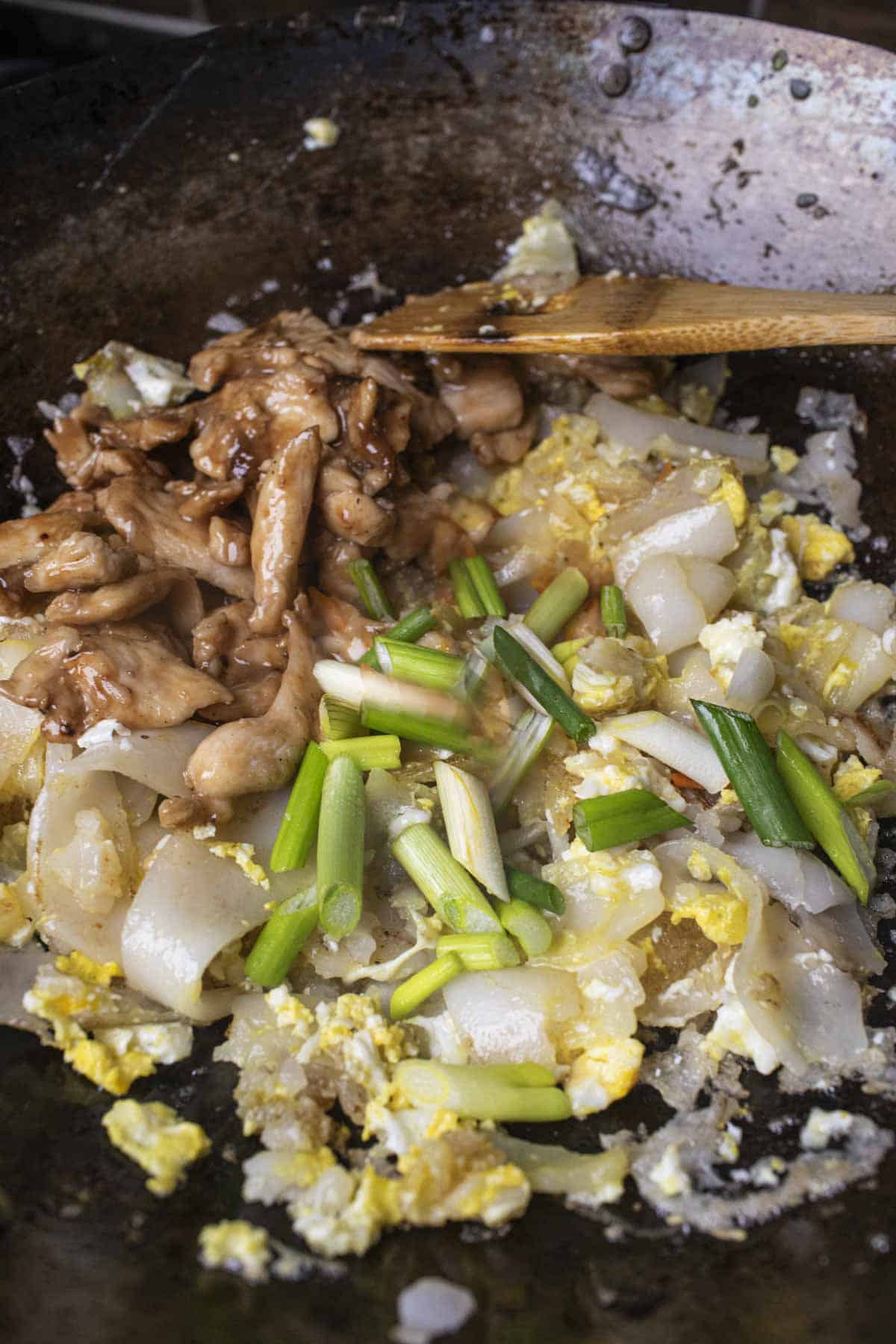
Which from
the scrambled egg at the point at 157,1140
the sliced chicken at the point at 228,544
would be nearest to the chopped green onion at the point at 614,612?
the sliced chicken at the point at 228,544

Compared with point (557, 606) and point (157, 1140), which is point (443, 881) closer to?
point (157, 1140)

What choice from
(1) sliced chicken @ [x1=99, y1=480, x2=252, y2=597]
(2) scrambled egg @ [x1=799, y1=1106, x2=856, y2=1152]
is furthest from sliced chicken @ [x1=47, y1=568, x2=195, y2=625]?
(2) scrambled egg @ [x1=799, y1=1106, x2=856, y2=1152]

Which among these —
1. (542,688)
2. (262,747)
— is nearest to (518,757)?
(542,688)

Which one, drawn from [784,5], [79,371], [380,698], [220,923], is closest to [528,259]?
[79,371]

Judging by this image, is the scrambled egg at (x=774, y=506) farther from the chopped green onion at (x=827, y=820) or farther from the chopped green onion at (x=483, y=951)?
the chopped green onion at (x=483, y=951)

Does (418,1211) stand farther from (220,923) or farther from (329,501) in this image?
(329,501)

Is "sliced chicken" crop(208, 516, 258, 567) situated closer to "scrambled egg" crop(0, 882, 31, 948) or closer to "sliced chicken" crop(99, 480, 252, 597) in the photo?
"sliced chicken" crop(99, 480, 252, 597)

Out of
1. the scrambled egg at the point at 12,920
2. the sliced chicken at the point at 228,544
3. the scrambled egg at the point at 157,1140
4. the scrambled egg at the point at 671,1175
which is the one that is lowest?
the scrambled egg at the point at 671,1175
